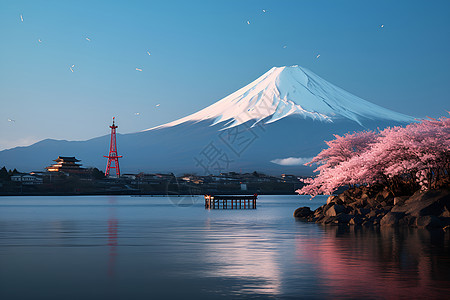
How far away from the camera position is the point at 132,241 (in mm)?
30656

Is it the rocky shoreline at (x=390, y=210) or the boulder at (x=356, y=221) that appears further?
the boulder at (x=356, y=221)

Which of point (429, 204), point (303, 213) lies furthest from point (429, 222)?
point (303, 213)

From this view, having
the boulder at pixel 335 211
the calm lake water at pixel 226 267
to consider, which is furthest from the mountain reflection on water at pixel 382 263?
the boulder at pixel 335 211

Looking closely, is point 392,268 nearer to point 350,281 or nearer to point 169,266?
point 350,281

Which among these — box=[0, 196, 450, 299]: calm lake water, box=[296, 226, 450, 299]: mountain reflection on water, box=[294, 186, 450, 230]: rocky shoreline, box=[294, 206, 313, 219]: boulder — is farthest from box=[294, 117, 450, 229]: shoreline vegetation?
box=[0, 196, 450, 299]: calm lake water

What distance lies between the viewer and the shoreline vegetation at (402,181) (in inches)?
1540

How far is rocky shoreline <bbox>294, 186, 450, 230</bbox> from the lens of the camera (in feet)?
125

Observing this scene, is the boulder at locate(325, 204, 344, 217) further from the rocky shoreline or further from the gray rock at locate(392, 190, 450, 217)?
the gray rock at locate(392, 190, 450, 217)

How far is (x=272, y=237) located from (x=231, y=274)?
1569 centimetres

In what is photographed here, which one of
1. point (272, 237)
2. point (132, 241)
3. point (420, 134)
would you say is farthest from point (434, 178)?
point (132, 241)

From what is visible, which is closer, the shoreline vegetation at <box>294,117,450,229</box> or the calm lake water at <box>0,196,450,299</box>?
the calm lake water at <box>0,196,450,299</box>

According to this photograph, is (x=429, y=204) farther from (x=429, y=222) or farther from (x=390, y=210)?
(x=390, y=210)

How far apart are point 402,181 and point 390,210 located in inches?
214

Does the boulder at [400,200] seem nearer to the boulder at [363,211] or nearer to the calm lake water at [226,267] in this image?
the boulder at [363,211]
